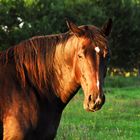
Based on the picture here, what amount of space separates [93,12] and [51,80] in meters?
40.6

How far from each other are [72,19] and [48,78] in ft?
121

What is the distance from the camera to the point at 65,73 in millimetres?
5762

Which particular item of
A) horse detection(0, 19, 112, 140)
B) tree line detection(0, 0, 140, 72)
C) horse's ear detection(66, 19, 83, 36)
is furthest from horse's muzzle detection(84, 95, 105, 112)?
tree line detection(0, 0, 140, 72)

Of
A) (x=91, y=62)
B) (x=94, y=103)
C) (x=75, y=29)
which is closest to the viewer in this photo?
(x=94, y=103)

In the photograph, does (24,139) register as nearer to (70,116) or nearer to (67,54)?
(67,54)

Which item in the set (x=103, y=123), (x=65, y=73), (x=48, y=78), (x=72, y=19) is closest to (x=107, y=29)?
(x=65, y=73)

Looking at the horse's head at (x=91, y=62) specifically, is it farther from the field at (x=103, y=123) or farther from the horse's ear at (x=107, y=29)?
the field at (x=103, y=123)

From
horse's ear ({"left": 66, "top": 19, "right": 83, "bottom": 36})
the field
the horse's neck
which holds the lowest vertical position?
the field

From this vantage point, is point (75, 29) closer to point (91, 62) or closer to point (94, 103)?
point (91, 62)

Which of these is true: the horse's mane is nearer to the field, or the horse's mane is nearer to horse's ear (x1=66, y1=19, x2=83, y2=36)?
horse's ear (x1=66, y1=19, x2=83, y2=36)

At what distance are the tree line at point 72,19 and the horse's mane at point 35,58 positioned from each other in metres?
24.7

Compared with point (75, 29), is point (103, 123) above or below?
below

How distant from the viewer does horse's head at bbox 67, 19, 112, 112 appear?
5074mm

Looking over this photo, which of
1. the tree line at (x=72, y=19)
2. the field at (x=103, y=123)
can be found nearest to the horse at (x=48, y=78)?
the field at (x=103, y=123)
